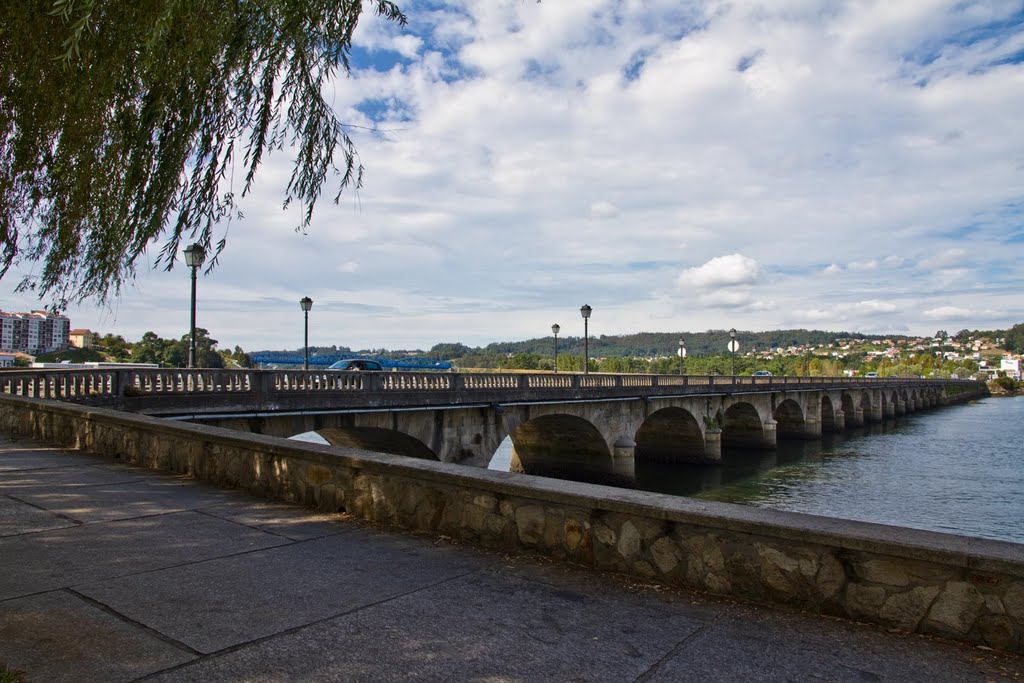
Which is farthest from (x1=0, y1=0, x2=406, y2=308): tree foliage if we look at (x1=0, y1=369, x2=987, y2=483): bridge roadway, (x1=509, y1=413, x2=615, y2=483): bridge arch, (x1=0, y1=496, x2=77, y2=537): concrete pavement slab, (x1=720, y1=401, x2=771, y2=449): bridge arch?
(x1=720, y1=401, x2=771, y2=449): bridge arch

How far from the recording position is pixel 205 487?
7.41 metres

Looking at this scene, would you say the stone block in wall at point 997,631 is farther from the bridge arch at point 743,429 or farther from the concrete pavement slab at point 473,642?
the bridge arch at point 743,429

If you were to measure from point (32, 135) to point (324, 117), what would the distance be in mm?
2437

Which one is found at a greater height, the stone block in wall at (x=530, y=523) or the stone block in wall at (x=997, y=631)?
the stone block in wall at (x=530, y=523)

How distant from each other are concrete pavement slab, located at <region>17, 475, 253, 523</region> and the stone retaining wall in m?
0.63

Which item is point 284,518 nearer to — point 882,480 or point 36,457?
point 36,457

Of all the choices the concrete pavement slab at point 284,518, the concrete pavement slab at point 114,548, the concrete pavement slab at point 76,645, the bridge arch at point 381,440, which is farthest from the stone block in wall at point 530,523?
the bridge arch at point 381,440

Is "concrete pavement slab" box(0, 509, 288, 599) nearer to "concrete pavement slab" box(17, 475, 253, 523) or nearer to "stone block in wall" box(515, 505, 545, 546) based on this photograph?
"concrete pavement slab" box(17, 475, 253, 523)

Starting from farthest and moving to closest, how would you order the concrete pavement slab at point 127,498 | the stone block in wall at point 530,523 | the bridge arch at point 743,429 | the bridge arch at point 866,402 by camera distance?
the bridge arch at point 866,402 → the bridge arch at point 743,429 → the concrete pavement slab at point 127,498 → the stone block in wall at point 530,523

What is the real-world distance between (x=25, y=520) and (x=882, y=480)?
37431 mm

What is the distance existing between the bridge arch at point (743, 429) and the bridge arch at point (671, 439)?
878cm

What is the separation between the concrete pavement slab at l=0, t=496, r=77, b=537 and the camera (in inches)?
221

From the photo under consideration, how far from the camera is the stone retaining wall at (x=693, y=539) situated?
3408 mm

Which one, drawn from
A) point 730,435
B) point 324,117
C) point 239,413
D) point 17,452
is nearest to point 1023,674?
point 324,117
